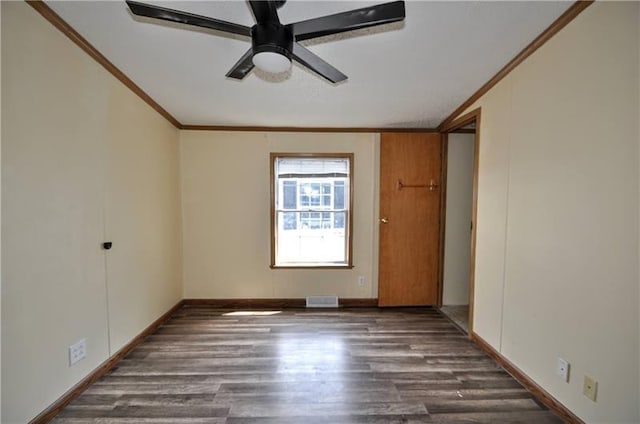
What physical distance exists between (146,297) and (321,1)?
2797mm

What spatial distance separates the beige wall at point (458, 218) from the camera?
10.5 ft

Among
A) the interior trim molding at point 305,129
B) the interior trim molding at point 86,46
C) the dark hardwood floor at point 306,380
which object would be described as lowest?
the dark hardwood floor at point 306,380

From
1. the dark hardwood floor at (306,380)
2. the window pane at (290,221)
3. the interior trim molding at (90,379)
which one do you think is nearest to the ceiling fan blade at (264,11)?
the dark hardwood floor at (306,380)

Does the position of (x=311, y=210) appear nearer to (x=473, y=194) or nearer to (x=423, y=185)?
(x=423, y=185)

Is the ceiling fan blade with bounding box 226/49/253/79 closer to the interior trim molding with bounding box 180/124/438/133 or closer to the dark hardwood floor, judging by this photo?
the interior trim molding with bounding box 180/124/438/133

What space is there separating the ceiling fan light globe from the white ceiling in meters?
0.36

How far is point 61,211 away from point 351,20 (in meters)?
1.95

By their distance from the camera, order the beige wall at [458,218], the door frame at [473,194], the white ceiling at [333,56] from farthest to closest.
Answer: the beige wall at [458,218], the door frame at [473,194], the white ceiling at [333,56]

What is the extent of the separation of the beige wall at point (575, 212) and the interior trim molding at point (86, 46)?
2932 mm

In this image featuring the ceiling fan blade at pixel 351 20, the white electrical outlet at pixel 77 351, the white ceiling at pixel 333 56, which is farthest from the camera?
the white electrical outlet at pixel 77 351

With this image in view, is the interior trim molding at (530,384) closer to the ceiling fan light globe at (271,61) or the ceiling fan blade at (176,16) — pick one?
the ceiling fan light globe at (271,61)

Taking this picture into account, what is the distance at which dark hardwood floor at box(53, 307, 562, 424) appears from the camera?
63.7 inches

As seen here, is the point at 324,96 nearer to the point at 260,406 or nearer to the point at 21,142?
the point at 21,142

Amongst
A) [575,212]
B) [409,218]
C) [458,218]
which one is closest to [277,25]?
[575,212]
